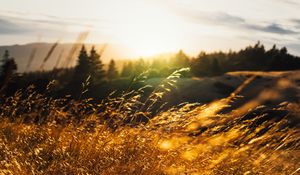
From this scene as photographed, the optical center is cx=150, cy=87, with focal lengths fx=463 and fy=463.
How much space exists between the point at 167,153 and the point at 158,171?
28 centimetres

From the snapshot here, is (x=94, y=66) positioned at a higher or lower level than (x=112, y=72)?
higher

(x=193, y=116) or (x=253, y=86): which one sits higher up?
(x=193, y=116)

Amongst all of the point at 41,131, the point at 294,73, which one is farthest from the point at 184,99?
the point at 41,131

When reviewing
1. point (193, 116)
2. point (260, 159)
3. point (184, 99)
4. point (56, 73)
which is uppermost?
point (56, 73)

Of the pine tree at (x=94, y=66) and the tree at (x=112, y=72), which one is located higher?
the pine tree at (x=94, y=66)

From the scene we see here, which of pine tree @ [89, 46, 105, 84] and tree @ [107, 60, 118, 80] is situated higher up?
pine tree @ [89, 46, 105, 84]

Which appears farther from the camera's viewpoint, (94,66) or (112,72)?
(112,72)

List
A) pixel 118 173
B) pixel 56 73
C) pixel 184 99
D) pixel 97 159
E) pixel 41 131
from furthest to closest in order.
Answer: pixel 184 99
pixel 41 131
pixel 56 73
pixel 97 159
pixel 118 173

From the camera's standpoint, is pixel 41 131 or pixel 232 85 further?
pixel 232 85

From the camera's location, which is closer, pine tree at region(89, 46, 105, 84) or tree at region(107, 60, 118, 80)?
pine tree at region(89, 46, 105, 84)

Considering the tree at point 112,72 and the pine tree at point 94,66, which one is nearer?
the pine tree at point 94,66

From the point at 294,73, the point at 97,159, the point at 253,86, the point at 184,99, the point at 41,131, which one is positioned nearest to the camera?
the point at 97,159

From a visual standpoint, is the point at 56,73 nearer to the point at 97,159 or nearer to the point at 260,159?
the point at 97,159

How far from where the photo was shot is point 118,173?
4.13 m
